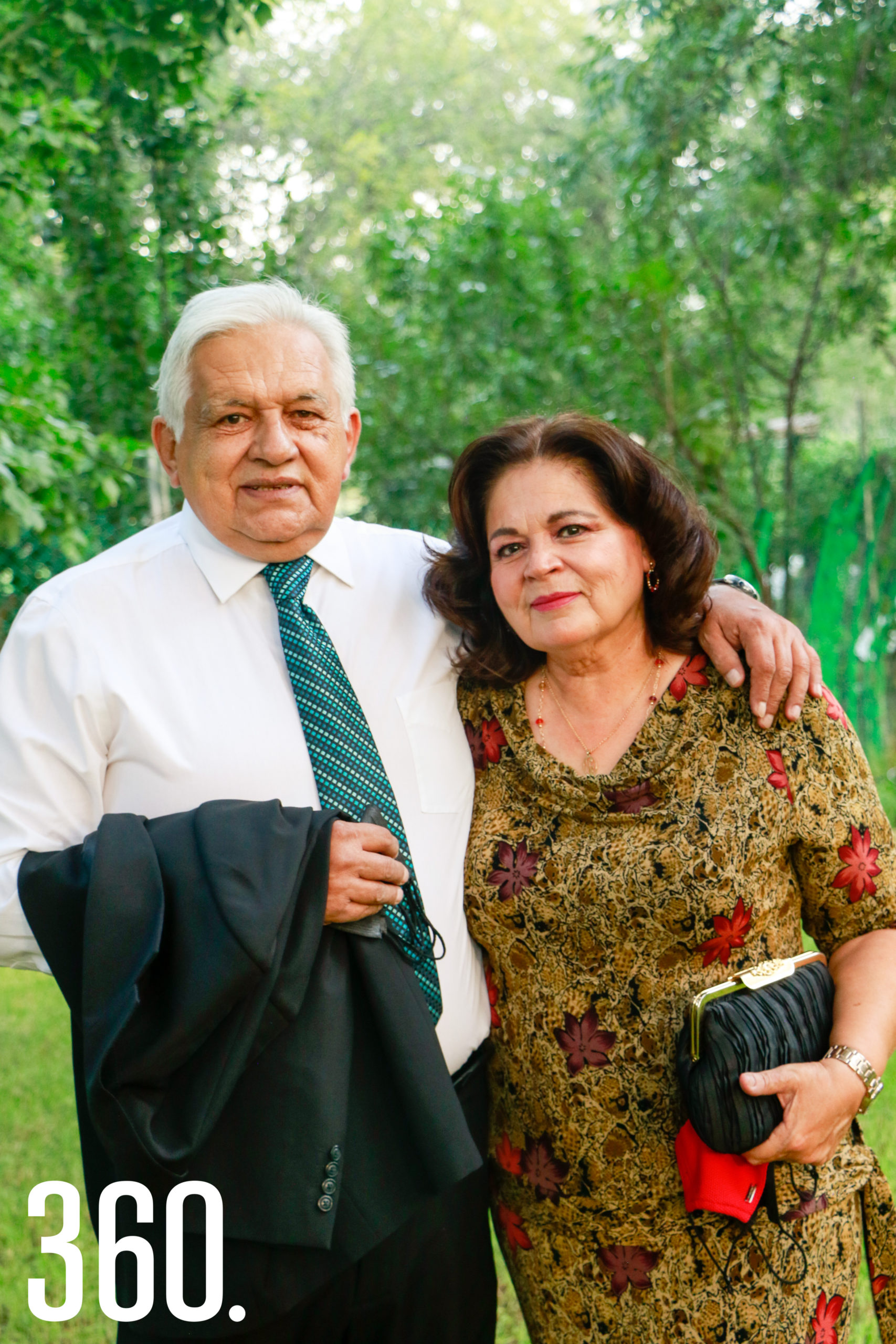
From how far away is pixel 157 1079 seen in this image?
166 centimetres

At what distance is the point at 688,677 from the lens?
2.14m

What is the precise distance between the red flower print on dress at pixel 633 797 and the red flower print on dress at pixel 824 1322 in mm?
948

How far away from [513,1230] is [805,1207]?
22.9 inches

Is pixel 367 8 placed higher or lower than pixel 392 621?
higher

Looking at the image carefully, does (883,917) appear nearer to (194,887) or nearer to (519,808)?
(519,808)

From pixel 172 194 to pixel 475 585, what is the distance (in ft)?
12.9

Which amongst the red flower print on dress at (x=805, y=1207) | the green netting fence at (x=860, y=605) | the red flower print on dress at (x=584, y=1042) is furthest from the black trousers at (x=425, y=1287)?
the green netting fence at (x=860, y=605)

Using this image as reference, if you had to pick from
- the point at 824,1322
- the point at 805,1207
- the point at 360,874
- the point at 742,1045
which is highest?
the point at 360,874

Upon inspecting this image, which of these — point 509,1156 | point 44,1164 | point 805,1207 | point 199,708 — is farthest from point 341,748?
point 44,1164

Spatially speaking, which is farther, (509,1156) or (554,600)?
(509,1156)

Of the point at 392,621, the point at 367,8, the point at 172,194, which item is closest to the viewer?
the point at 392,621

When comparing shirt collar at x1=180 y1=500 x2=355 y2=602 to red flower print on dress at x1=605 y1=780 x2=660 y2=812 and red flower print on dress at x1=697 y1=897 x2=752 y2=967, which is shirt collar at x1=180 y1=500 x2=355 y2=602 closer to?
red flower print on dress at x1=605 y1=780 x2=660 y2=812

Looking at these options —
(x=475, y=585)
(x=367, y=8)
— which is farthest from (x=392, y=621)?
(x=367, y=8)

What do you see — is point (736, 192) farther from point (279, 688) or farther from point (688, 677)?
point (279, 688)
